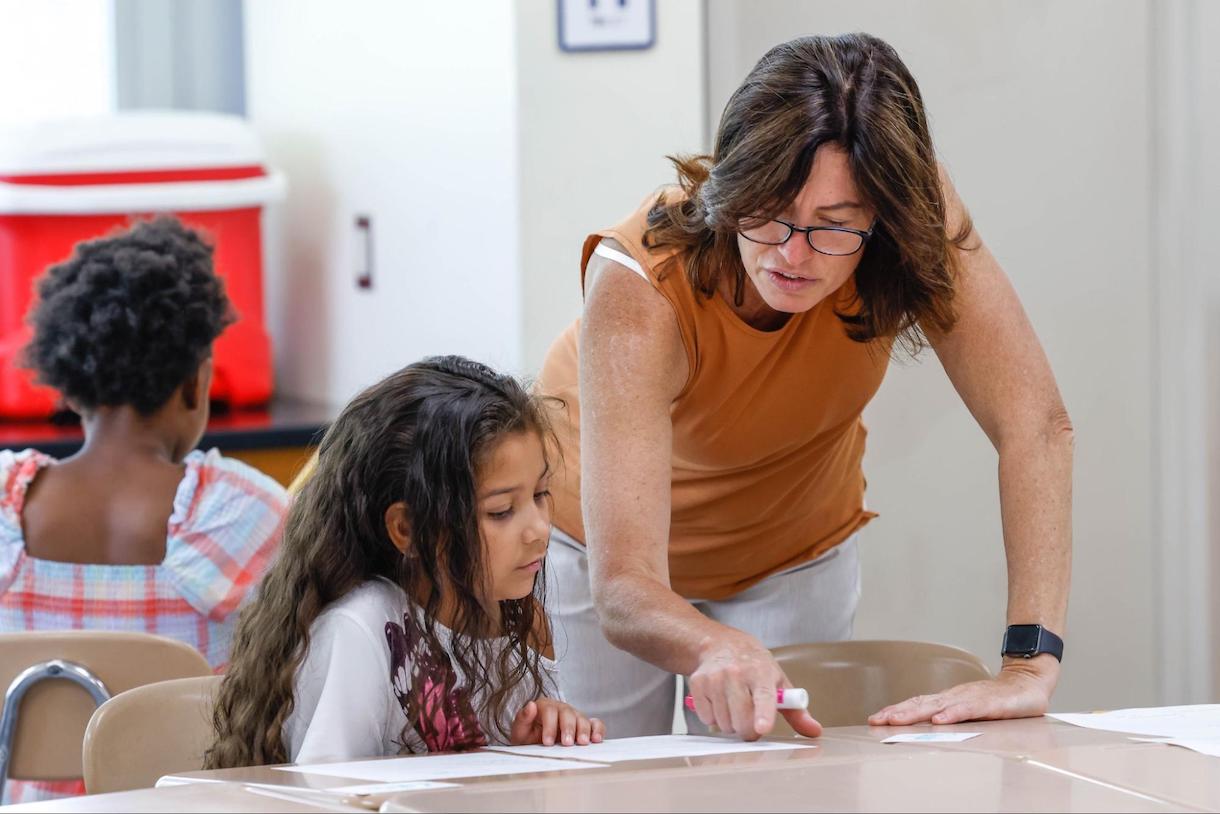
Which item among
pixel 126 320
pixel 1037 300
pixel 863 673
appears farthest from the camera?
pixel 1037 300

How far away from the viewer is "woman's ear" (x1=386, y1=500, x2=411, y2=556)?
4.80 feet

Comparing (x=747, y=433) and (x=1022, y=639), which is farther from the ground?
(x=747, y=433)

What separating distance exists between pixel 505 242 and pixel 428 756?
4.87ft

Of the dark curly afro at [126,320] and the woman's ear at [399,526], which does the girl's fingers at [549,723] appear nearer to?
the woman's ear at [399,526]

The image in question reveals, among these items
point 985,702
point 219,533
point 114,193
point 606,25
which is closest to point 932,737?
point 985,702

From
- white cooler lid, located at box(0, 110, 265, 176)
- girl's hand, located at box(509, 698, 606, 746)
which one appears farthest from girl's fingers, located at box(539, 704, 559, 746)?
white cooler lid, located at box(0, 110, 265, 176)

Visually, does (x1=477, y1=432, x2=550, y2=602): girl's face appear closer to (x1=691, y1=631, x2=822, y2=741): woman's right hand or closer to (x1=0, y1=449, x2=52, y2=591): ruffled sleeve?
(x1=691, y1=631, x2=822, y2=741): woman's right hand

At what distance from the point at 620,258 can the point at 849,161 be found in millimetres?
258

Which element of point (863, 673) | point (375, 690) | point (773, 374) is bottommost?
point (863, 673)

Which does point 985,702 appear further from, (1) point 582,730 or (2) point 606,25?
(2) point 606,25

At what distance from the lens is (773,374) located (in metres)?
1.62

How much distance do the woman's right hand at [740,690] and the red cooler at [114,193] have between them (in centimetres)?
202

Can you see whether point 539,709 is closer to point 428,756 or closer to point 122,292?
point 428,756

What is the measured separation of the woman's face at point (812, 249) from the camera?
1403mm
